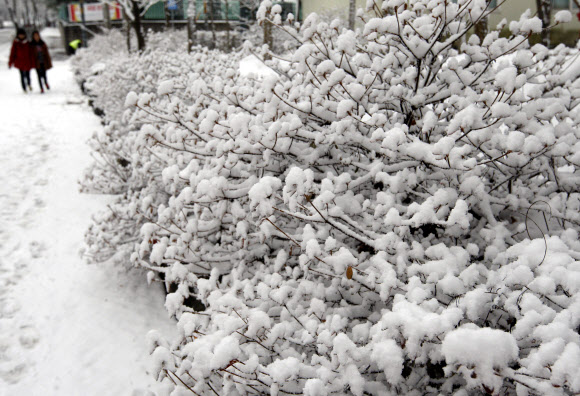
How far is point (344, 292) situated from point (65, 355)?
6.88ft

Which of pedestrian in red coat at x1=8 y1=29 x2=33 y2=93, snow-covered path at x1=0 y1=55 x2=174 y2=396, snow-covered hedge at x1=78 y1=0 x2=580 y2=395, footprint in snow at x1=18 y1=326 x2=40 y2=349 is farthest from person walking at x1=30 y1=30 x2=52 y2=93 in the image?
snow-covered hedge at x1=78 y1=0 x2=580 y2=395

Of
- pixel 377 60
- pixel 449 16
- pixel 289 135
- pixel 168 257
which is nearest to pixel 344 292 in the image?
pixel 289 135

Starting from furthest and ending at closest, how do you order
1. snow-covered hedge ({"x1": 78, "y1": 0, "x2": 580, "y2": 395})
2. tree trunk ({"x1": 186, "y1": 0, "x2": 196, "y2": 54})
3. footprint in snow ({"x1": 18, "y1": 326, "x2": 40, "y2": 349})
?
tree trunk ({"x1": 186, "y1": 0, "x2": 196, "y2": 54}) → footprint in snow ({"x1": 18, "y1": 326, "x2": 40, "y2": 349}) → snow-covered hedge ({"x1": 78, "y1": 0, "x2": 580, "y2": 395})

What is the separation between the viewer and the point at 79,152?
24.6ft

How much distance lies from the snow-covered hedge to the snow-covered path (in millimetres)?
907

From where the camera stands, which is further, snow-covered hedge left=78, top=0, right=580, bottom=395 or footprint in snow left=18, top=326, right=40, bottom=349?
footprint in snow left=18, top=326, right=40, bottom=349

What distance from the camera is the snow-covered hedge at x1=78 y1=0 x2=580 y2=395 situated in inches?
58.6

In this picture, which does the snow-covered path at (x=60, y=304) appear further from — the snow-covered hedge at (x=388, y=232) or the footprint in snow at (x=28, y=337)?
the snow-covered hedge at (x=388, y=232)

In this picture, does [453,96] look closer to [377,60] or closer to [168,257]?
[377,60]

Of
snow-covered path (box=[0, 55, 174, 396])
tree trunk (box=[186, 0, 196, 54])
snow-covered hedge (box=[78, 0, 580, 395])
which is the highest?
tree trunk (box=[186, 0, 196, 54])

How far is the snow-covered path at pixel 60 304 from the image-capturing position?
2816 millimetres

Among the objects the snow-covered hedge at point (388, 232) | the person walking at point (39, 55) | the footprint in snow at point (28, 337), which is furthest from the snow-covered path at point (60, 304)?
the person walking at point (39, 55)

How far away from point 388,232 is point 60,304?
2886 millimetres

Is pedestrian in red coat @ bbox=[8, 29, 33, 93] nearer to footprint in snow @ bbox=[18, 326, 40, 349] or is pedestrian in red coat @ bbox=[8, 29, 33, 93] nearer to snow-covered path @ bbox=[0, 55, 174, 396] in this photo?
snow-covered path @ bbox=[0, 55, 174, 396]
